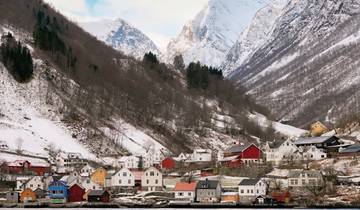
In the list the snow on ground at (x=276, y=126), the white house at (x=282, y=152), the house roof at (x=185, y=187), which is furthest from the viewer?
the snow on ground at (x=276, y=126)

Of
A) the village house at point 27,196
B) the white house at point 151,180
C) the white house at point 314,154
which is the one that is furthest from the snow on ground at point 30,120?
the white house at point 314,154

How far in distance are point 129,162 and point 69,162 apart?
1053cm

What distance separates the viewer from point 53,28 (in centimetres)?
18962

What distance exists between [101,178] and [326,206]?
1496 inches

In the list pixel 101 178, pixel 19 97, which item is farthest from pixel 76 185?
pixel 19 97

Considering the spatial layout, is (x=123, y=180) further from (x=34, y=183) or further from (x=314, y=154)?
(x=314, y=154)

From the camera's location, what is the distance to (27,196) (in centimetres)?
9606

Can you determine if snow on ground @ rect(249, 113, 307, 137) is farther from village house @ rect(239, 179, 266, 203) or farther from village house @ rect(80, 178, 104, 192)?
village house @ rect(239, 179, 266, 203)

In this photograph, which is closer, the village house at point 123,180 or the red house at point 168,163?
the village house at point 123,180

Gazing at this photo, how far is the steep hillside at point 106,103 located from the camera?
138 metres

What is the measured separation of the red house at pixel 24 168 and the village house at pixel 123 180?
14.9 meters

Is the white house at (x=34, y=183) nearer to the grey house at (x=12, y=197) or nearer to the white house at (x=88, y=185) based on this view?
the grey house at (x=12, y=197)

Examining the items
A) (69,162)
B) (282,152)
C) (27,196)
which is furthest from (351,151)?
(27,196)

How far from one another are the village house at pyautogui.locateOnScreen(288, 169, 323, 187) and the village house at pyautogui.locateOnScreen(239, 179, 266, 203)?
4.70m
